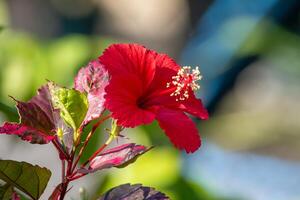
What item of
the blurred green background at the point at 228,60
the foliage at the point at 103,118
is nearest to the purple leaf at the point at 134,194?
the foliage at the point at 103,118

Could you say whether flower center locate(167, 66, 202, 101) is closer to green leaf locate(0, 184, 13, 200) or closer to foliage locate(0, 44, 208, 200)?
foliage locate(0, 44, 208, 200)

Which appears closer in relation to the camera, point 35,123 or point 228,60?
point 35,123

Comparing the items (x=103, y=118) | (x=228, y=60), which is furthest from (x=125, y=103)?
(x=228, y=60)

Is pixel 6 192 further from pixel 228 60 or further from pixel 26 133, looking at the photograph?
pixel 228 60

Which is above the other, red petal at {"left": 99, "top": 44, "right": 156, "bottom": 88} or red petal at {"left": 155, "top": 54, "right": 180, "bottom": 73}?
red petal at {"left": 155, "top": 54, "right": 180, "bottom": 73}

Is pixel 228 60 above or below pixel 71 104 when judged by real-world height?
above

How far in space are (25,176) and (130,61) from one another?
105 millimetres

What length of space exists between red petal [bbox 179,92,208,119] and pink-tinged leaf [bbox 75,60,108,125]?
56mm

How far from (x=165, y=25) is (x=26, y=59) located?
4.66 feet

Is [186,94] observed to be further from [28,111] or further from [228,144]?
[228,144]

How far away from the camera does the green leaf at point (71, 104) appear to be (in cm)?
45

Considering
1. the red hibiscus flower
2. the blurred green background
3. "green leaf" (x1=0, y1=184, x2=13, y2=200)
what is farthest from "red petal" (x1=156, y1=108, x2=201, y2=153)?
the blurred green background

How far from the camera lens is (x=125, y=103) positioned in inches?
17.9

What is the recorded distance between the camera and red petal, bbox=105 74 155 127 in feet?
1.46
